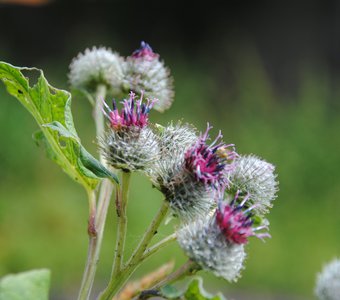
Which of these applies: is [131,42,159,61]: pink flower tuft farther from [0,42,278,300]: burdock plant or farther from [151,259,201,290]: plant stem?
[151,259,201,290]: plant stem

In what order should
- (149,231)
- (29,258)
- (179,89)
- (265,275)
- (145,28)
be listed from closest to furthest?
(149,231)
(29,258)
(265,275)
(179,89)
(145,28)

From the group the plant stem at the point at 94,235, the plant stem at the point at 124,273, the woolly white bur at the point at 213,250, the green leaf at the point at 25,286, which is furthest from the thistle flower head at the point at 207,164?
the green leaf at the point at 25,286

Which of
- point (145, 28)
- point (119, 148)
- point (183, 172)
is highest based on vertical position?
point (145, 28)

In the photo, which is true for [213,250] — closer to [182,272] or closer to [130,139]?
[182,272]

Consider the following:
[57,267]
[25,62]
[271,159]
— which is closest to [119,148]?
[57,267]

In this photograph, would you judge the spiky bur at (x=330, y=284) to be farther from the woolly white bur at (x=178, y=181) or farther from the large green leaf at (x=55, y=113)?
the large green leaf at (x=55, y=113)

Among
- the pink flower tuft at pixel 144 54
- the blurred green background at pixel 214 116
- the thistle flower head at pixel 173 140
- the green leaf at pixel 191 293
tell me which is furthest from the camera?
the blurred green background at pixel 214 116

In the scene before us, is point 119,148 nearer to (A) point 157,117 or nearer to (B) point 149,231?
(B) point 149,231

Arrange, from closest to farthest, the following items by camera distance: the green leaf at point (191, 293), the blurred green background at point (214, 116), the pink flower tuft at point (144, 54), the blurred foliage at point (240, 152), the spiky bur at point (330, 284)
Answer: the green leaf at point (191, 293) < the spiky bur at point (330, 284) < the pink flower tuft at point (144, 54) < the blurred foliage at point (240, 152) < the blurred green background at point (214, 116)
